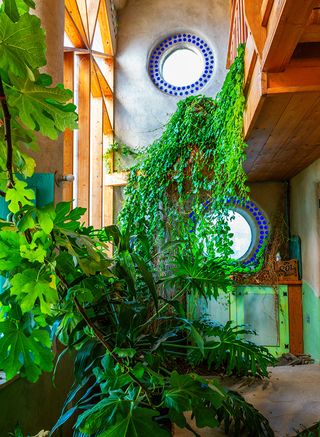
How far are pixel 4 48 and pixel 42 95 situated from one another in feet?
0.27

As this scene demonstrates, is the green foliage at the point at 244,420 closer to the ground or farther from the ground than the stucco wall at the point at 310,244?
closer to the ground

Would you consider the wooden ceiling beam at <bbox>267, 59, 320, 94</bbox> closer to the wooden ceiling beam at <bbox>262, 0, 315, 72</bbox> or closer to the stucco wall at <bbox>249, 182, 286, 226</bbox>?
the wooden ceiling beam at <bbox>262, 0, 315, 72</bbox>

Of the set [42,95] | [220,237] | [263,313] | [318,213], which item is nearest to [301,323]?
[263,313]

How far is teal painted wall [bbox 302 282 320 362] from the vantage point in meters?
4.21

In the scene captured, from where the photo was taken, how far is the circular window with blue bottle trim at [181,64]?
5.62m

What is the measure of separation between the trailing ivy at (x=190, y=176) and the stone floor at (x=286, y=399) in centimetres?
120

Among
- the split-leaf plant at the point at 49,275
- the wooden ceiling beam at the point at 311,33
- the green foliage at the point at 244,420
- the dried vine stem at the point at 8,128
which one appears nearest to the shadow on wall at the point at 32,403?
the split-leaf plant at the point at 49,275

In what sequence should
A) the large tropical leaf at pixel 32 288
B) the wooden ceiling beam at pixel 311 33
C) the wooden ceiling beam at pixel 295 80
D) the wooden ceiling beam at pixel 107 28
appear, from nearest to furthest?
1. the large tropical leaf at pixel 32 288
2. the wooden ceiling beam at pixel 311 33
3. the wooden ceiling beam at pixel 295 80
4. the wooden ceiling beam at pixel 107 28

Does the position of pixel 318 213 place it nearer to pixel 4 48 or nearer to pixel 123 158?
pixel 123 158

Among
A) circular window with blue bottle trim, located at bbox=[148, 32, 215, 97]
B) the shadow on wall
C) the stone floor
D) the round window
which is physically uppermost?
circular window with blue bottle trim, located at bbox=[148, 32, 215, 97]

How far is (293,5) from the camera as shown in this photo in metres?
1.64

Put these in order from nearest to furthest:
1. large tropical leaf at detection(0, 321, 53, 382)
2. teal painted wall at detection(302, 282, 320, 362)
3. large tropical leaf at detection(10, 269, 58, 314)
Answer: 1. large tropical leaf at detection(10, 269, 58, 314)
2. large tropical leaf at detection(0, 321, 53, 382)
3. teal painted wall at detection(302, 282, 320, 362)

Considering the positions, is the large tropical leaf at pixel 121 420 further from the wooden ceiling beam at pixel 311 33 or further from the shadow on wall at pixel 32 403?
the wooden ceiling beam at pixel 311 33

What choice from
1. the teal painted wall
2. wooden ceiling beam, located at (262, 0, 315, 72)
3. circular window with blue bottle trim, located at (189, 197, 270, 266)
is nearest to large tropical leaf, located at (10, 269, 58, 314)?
wooden ceiling beam, located at (262, 0, 315, 72)
